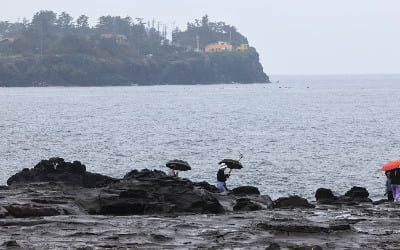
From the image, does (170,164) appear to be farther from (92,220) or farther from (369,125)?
(369,125)

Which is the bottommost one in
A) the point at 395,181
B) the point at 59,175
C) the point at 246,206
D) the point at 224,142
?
the point at 224,142

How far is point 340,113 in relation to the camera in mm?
122250

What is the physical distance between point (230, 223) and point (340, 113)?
104283mm

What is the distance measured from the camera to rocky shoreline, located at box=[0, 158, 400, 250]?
1733 cm

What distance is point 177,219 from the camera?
70.0 ft

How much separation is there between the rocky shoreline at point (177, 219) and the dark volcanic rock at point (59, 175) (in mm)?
4571

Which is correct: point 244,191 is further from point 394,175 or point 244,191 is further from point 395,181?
point 394,175

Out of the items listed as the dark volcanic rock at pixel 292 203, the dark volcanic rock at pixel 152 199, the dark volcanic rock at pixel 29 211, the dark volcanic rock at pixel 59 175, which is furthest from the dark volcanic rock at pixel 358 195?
the dark volcanic rock at pixel 29 211

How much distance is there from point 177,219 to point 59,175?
549 inches

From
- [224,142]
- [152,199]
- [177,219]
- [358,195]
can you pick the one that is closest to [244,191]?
[358,195]

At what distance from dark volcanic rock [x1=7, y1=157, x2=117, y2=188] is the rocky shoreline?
4571 mm

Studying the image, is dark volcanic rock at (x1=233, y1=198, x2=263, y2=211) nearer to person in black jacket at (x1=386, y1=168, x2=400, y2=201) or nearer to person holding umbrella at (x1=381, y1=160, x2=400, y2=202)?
person holding umbrella at (x1=381, y1=160, x2=400, y2=202)

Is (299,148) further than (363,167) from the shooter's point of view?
Yes

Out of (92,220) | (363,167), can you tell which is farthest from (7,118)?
(92,220)
